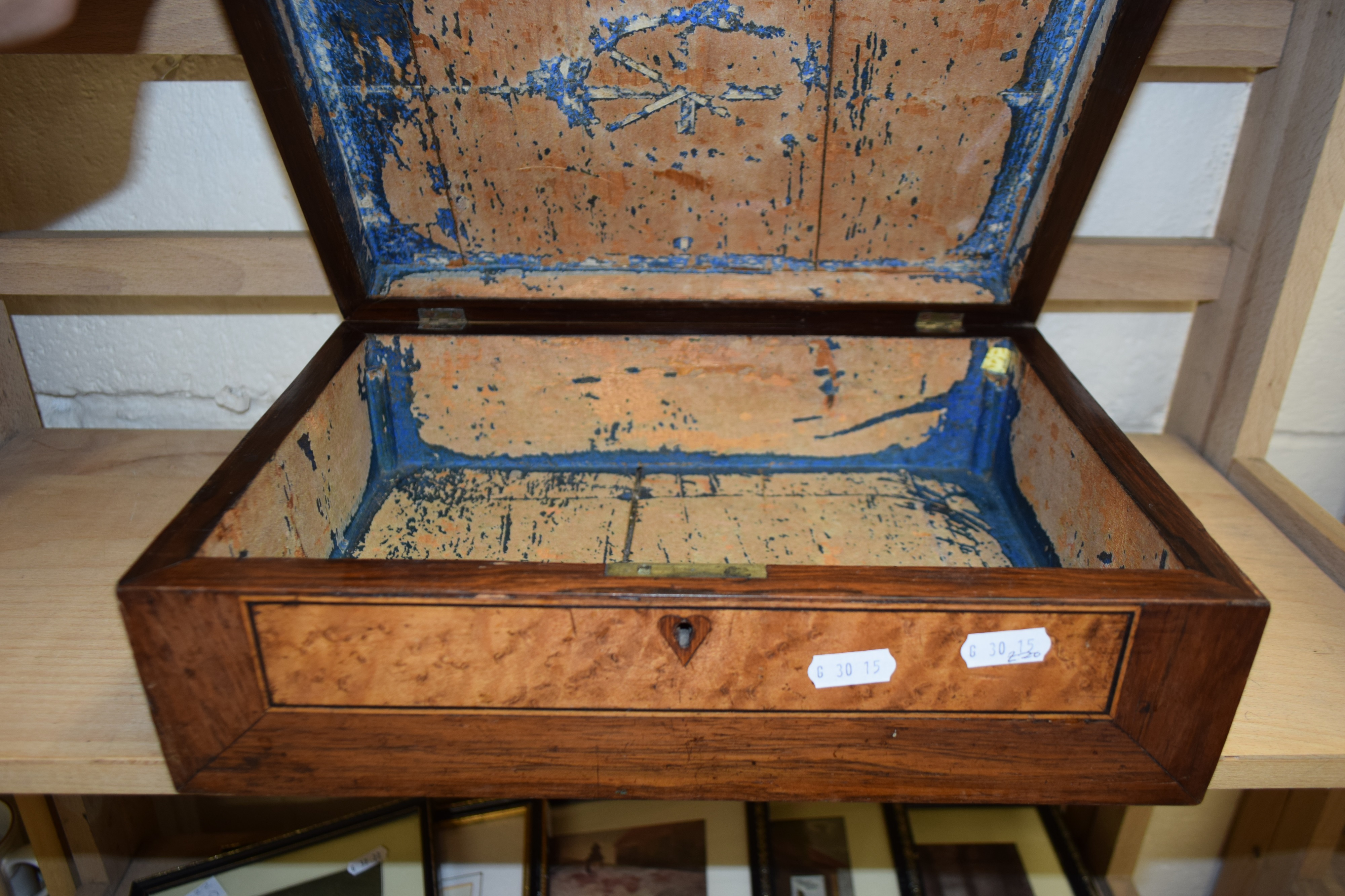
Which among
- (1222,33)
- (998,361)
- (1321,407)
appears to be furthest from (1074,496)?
Result: (1321,407)

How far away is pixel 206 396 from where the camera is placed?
169cm

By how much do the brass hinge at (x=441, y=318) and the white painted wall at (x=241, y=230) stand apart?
0.40m

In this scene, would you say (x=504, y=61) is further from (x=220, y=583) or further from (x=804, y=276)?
(x=220, y=583)

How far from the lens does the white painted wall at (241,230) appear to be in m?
1.42

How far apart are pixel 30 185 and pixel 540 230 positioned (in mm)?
910

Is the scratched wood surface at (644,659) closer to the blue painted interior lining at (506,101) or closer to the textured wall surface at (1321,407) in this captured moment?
the blue painted interior lining at (506,101)

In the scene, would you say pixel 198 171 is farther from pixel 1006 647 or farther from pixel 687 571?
pixel 1006 647

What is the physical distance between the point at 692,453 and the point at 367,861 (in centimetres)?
81

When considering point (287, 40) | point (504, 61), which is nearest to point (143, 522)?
point (287, 40)

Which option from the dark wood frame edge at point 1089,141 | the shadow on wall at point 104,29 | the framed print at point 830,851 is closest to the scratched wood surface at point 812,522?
the dark wood frame edge at point 1089,141

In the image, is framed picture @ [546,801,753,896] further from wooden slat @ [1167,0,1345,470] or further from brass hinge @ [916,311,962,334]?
wooden slat @ [1167,0,1345,470]

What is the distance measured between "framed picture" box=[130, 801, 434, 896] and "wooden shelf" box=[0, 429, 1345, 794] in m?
0.42

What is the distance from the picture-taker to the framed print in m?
1.30

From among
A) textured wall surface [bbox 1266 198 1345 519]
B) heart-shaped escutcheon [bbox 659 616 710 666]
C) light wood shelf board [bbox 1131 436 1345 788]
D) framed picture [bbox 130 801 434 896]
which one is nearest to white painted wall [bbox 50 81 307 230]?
framed picture [bbox 130 801 434 896]
